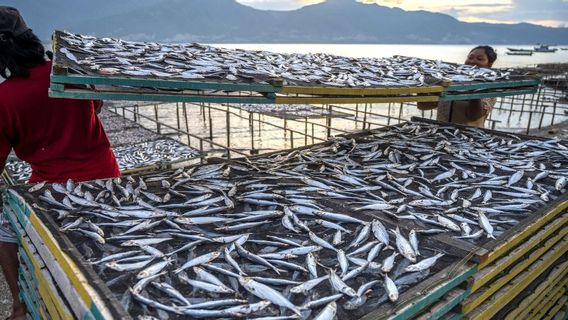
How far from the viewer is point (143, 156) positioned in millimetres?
10180

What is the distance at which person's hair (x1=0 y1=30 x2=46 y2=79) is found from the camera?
138 inches

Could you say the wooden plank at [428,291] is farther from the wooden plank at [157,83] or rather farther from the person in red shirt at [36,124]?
the person in red shirt at [36,124]

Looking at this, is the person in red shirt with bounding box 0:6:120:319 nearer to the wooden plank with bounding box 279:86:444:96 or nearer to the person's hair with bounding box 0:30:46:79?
the person's hair with bounding box 0:30:46:79

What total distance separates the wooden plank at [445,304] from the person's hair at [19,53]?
4.04 metres

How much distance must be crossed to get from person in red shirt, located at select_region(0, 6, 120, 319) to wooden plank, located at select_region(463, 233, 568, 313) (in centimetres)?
405

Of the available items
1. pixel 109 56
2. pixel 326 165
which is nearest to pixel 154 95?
pixel 109 56

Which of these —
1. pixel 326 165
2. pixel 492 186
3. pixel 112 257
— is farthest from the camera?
pixel 326 165

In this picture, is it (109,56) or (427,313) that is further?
(109,56)

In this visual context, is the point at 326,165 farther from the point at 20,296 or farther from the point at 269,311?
→ the point at 20,296

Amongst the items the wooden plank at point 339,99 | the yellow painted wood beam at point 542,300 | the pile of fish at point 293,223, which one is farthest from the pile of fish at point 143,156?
the yellow painted wood beam at point 542,300

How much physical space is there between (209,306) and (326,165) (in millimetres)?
2951

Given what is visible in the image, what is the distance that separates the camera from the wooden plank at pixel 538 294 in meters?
3.36

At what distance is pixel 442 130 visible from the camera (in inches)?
263

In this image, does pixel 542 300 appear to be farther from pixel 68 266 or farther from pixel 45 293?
pixel 45 293
